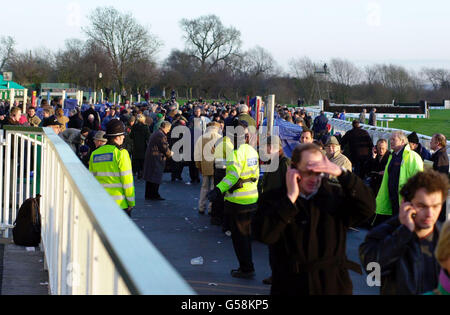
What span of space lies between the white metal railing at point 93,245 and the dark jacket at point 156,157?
7.80 meters

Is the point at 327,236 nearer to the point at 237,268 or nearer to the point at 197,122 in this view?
the point at 237,268

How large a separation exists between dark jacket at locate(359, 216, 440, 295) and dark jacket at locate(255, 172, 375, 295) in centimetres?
46

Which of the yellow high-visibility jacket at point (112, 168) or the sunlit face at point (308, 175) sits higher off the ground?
the sunlit face at point (308, 175)

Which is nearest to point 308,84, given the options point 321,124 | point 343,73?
point 343,73

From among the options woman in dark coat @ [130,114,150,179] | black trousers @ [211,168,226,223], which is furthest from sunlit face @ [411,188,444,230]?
woman in dark coat @ [130,114,150,179]

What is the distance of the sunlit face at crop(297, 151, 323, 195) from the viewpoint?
13.5 feet

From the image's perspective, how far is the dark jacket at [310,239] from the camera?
4219 mm

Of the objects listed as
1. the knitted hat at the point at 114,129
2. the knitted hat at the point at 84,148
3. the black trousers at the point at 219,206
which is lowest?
the black trousers at the point at 219,206

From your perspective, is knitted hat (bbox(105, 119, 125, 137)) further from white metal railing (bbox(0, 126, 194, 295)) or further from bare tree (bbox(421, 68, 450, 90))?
bare tree (bbox(421, 68, 450, 90))

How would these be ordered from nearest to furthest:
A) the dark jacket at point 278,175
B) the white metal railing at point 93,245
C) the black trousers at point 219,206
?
the white metal railing at point 93,245, the dark jacket at point 278,175, the black trousers at point 219,206

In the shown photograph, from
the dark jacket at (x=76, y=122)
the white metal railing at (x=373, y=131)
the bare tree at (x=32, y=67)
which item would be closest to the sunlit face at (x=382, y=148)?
the white metal railing at (x=373, y=131)

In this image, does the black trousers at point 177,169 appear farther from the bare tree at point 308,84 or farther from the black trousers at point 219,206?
the bare tree at point 308,84

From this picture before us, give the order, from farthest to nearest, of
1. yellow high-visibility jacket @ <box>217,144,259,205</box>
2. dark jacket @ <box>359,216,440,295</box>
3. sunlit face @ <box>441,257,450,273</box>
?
yellow high-visibility jacket @ <box>217,144,259,205</box> < dark jacket @ <box>359,216,440,295</box> < sunlit face @ <box>441,257,450,273</box>
